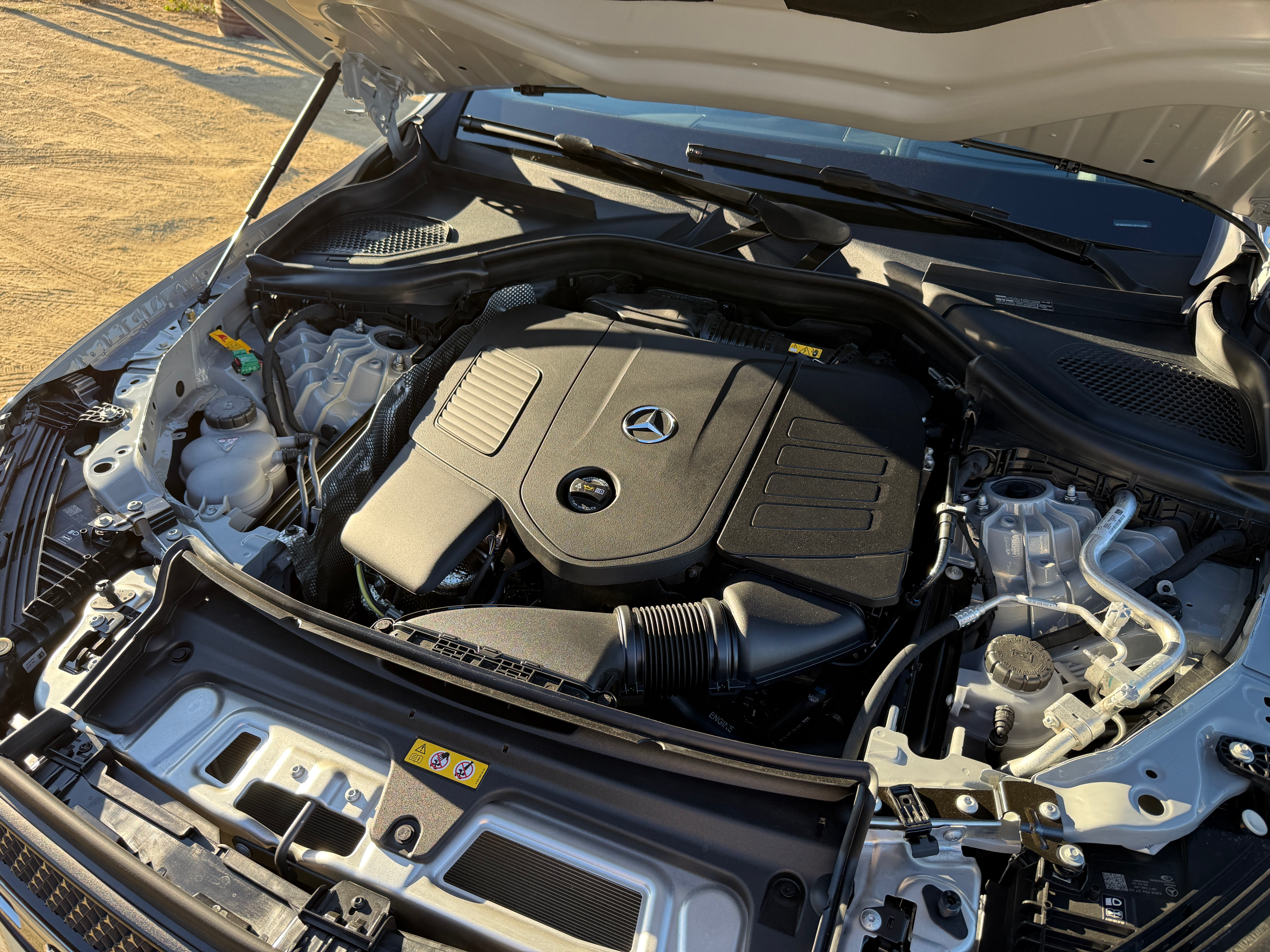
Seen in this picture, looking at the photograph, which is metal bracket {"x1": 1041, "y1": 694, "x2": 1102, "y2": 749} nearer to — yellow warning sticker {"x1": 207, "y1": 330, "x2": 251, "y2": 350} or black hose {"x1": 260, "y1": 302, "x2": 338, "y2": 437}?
black hose {"x1": 260, "y1": 302, "x2": 338, "y2": 437}

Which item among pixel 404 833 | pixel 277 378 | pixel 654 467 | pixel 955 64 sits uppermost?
pixel 955 64

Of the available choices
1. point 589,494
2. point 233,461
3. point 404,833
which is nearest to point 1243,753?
point 589,494

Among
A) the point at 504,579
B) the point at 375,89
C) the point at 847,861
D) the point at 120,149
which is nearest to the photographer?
the point at 847,861

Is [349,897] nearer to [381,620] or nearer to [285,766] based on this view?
[285,766]

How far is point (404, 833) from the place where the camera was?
138 centimetres

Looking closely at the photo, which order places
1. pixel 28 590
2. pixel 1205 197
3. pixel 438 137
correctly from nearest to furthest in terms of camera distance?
pixel 28 590 < pixel 1205 197 < pixel 438 137

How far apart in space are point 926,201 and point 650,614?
57.2 inches

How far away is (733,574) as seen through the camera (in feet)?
5.69

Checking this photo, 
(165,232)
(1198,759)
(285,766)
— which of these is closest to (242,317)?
(285,766)

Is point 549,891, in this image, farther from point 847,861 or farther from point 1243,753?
point 1243,753

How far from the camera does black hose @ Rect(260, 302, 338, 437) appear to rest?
231 centimetres

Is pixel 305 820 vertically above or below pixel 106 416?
below

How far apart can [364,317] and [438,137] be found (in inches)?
27.8

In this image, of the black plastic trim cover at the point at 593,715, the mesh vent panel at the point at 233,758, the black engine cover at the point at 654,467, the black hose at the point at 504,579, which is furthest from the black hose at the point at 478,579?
the mesh vent panel at the point at 233,758
